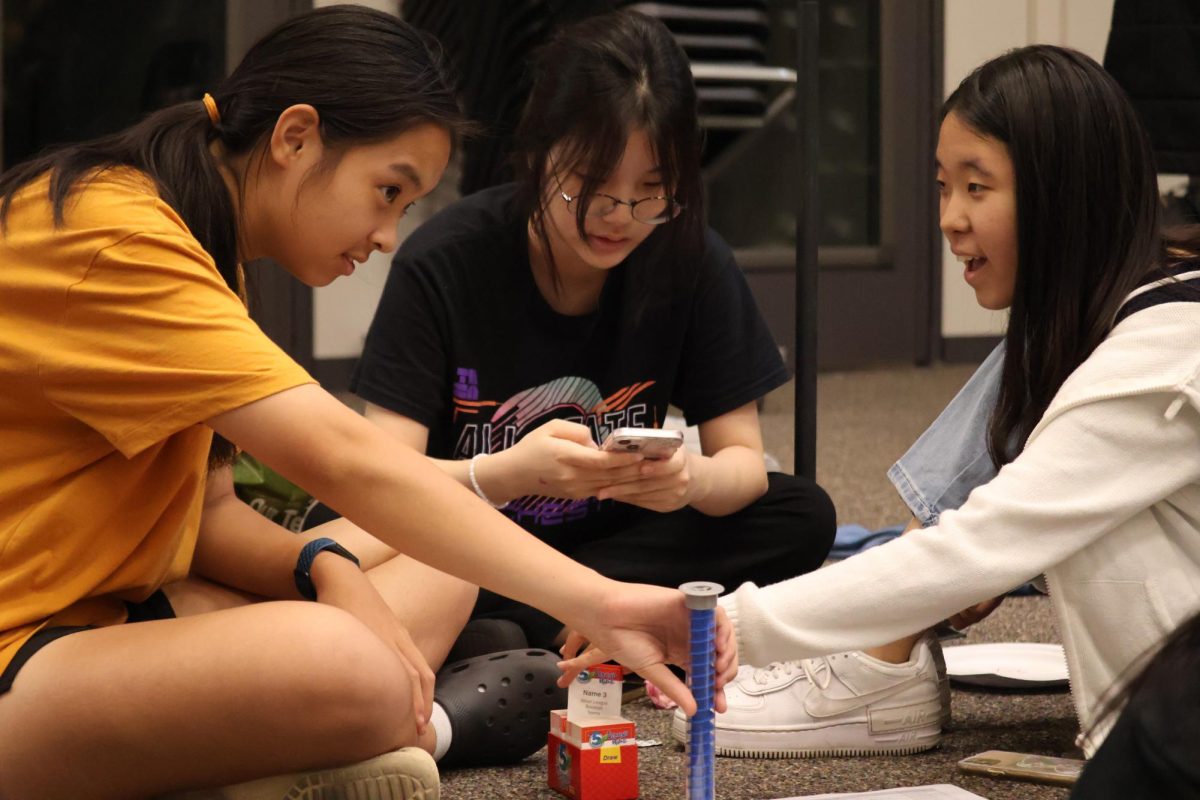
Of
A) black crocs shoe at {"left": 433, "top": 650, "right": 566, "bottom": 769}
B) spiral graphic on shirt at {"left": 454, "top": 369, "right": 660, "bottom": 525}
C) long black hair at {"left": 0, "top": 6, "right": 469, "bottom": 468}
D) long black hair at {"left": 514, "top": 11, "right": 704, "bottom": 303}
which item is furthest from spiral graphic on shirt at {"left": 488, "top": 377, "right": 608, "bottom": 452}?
long black hair at {"left": 0, "top": 6, "right": 469, "bottom": 468}

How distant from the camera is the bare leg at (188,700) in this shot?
1.00 m

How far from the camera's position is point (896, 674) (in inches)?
54.6

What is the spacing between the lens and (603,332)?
160cm

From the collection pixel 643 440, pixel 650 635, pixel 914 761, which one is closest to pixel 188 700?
pixel 650 635

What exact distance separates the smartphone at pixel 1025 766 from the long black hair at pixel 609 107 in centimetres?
62

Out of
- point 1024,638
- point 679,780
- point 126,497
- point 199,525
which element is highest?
point 126,497

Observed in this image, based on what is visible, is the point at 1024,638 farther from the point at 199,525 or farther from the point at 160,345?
the point at 160,345

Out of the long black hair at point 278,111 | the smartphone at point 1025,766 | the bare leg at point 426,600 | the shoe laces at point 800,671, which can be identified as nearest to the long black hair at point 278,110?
the long black hair at point 278,111

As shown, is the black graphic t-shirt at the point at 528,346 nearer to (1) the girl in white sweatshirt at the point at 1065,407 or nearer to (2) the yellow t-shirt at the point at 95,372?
(1) the girl in white sweatshirt at the point at 1065,407

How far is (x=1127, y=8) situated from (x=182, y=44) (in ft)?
7.58

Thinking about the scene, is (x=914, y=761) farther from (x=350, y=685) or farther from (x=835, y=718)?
(x=350, y=685)

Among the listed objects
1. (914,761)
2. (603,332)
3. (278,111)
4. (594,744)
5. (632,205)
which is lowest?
(914,761)

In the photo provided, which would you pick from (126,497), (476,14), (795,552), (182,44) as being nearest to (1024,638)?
(795,552)

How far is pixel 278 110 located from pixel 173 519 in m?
0.33
